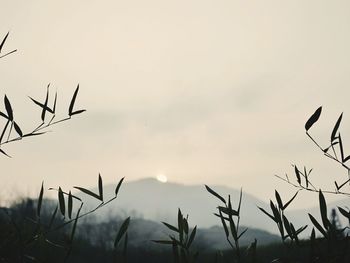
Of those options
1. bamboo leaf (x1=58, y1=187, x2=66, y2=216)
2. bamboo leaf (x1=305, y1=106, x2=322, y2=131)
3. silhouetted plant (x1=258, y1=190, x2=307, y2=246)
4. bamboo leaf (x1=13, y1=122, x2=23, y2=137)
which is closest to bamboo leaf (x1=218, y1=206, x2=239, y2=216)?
silhouetted plant (x1=258, y1=190, x2=307, y2=246)

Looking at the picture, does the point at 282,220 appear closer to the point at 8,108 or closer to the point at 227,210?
the point at 227,210

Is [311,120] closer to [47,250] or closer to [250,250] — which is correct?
[250,250]

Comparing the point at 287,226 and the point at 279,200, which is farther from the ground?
the point at 279,200

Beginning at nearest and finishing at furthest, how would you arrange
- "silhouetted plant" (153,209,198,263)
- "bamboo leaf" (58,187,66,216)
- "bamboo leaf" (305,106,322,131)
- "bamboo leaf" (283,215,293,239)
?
"silhouetted plant" (153,209,198,263) < "bamboo leaf" (283,215,293,239) < "bamboo leaf" (58,187,66,216) < "bamboo leaf" (305,106,322,131)

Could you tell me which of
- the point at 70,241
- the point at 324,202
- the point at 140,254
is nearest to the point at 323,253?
the point at 324,202

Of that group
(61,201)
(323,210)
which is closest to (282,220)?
(323,210)

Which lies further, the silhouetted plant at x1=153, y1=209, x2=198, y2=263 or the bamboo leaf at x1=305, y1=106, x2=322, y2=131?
the bamboo leaf at x1=305, y1=106, x2=322, y2=131

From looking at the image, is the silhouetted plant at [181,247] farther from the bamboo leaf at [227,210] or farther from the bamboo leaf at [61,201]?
the bamboo leaf at [61,201]

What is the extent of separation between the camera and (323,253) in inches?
79.4

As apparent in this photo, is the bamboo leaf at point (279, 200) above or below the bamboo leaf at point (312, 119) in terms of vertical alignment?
below

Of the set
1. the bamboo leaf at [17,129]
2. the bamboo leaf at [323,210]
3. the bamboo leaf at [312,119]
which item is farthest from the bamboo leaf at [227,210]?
the bamboo leaf at [17,129]

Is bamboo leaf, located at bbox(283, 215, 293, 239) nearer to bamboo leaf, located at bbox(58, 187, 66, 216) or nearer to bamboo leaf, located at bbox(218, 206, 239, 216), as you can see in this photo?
bamboo leaf, located at bbox(218, 206, 239, 216)

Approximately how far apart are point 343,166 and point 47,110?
5.72 feet

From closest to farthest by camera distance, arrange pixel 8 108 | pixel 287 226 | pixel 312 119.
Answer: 1. pixel 287 226
2. pixel 8 108
3. pixel 312 119
